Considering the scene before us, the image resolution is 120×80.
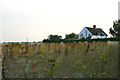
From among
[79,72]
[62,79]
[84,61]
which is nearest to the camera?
[62,79]

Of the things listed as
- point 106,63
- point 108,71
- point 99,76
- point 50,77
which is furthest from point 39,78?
point 106,63

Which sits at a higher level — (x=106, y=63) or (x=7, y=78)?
(x=106, y=63)

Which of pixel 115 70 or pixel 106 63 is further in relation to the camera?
pixel 106 63

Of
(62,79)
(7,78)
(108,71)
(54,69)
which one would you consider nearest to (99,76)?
(108,71)

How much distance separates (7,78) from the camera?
259 cm

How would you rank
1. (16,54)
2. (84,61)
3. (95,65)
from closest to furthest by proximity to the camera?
(95,65) < (84,61) < (16,54)

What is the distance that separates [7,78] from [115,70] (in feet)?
8.06

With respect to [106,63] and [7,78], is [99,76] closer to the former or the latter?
[106,63]

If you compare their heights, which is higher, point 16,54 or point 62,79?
point 16,54

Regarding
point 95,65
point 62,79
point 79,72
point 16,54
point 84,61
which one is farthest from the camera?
point 16,54

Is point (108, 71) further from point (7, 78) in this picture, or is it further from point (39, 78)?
point (7, 78)

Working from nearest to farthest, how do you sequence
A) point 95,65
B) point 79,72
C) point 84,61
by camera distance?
point 79,72 < point 95,65 < point 84,61

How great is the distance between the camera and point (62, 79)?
7.52 feet

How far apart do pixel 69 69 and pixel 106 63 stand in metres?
1.00
